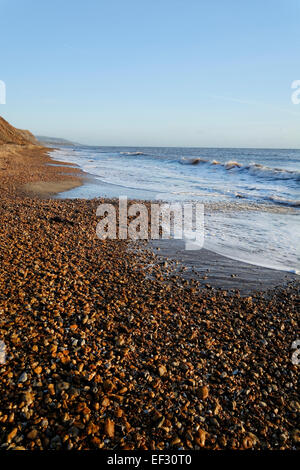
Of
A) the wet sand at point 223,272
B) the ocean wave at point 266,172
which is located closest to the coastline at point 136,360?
the wet sand at point 223,272

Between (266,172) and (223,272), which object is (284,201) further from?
(266,172)

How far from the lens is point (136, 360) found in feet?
12.5

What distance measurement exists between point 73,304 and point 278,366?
354 centimetres

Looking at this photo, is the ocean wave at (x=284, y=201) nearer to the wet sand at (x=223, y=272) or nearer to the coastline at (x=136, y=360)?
the wet sand at (x=223, y=272)

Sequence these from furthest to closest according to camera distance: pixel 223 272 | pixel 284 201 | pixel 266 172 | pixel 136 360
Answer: pixel 266 172, pixel 284 201, pixel 223 272, pixel 136 360

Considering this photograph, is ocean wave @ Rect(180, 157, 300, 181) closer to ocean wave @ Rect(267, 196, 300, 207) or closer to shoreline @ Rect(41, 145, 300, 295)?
ocean wave @ Rect(267, 196, 300, 207)

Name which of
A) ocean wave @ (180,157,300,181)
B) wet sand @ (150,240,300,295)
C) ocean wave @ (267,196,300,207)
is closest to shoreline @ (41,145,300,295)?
wet sand @ (150,240,300,295)

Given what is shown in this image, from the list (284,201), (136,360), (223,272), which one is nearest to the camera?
(136,360)

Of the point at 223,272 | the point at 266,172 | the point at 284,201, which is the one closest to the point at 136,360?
the point at 223,272

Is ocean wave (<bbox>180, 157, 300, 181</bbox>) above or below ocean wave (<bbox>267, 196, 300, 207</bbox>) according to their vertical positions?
above

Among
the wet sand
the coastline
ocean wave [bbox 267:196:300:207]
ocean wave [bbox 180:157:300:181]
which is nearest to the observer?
the coastline

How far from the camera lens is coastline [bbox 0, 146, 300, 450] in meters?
2.90
